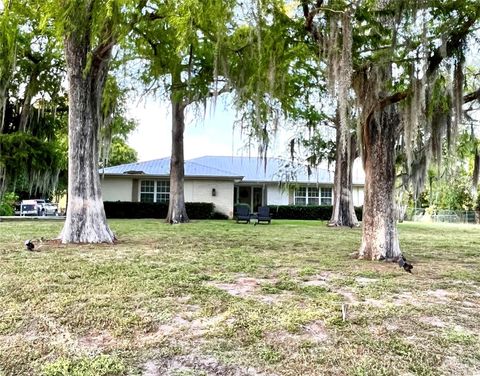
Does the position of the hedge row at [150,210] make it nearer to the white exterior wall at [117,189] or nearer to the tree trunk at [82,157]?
the white exterior wall at [117,189]

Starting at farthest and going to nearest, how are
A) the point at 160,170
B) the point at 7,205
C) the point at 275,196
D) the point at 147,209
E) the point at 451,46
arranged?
the point at 275,196 → the point at 160,170 → the point at 7,205 → the point at 147,209 → the point at 451,46

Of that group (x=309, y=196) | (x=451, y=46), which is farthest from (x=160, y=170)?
(x=451, y=46)

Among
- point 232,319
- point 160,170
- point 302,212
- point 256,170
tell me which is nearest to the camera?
point 232,319

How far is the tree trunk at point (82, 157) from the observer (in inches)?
328

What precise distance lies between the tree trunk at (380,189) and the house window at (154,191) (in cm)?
1789

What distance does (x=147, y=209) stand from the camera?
22.0 metres

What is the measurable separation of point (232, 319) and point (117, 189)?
21.2 metres

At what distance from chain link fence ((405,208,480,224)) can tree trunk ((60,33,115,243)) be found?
1001 inches

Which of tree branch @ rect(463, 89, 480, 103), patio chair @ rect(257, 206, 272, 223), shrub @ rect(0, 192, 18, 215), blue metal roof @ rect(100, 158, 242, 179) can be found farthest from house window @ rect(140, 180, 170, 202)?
tree branch @ rect(463, 89, 480, 103)

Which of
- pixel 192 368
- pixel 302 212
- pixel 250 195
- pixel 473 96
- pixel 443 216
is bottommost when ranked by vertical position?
pixel 192 368

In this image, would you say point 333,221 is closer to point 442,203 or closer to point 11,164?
point 11,164

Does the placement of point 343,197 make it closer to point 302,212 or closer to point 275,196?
point 302,212

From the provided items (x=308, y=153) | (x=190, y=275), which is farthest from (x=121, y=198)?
(x=190, y=275)

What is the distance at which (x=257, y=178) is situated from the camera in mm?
26703
